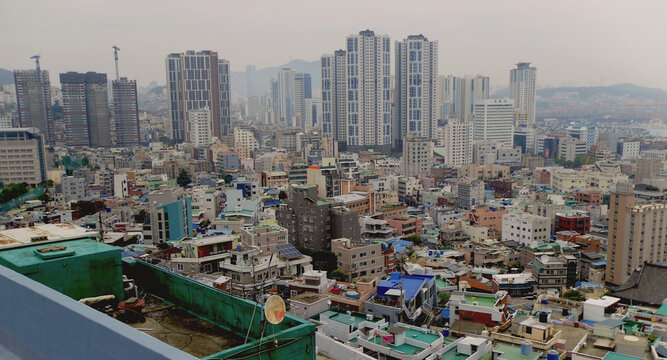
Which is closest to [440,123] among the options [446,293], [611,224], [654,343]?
[611,224]

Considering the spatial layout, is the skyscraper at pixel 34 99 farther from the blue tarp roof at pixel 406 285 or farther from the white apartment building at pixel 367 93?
the blue tarp roof at pixel 406 285

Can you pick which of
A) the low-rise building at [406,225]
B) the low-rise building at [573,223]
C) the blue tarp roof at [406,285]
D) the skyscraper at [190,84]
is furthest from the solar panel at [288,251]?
the skyscraper at [190,84]

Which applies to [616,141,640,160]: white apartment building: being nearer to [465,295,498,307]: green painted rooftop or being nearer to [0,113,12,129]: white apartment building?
[465,295,498,307]: green painted rooftop

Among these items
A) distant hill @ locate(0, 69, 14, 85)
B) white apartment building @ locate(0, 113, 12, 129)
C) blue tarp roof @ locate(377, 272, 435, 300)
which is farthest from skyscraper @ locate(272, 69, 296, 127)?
blue tarp roof @ locate(377, 272, 435, 300)

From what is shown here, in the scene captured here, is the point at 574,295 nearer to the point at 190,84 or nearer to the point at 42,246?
the point at 42,246

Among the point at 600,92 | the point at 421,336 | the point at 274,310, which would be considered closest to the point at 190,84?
the point at 421,336

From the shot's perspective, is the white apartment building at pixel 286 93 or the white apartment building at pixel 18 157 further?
the white apartment building at pixel 286 93
